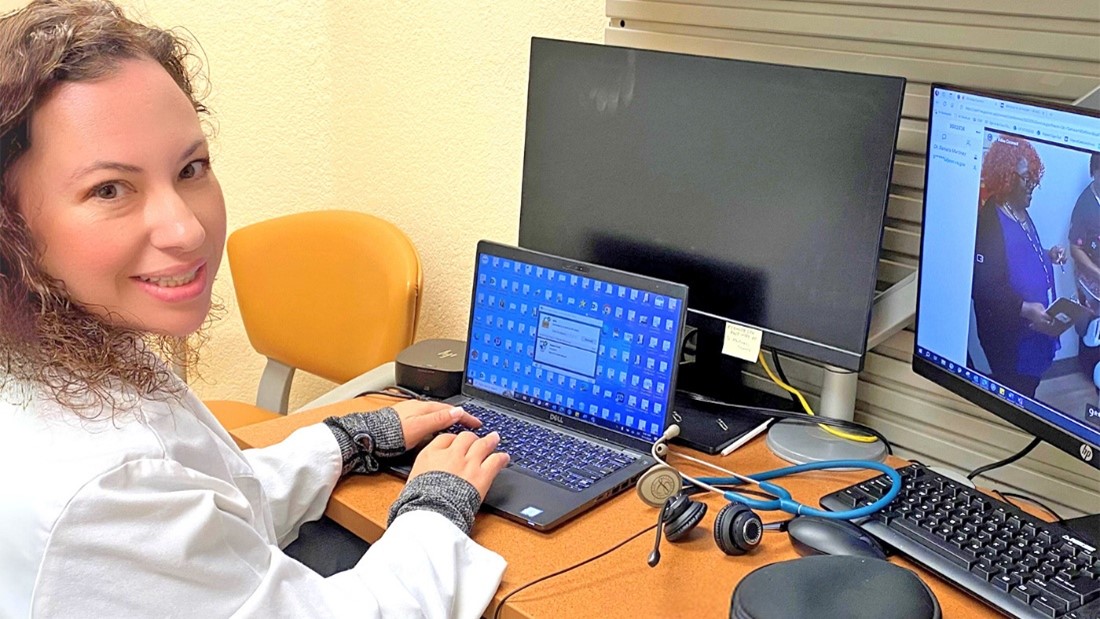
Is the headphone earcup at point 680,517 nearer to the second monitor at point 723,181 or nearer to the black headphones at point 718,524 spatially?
the black headphones at point 718,524

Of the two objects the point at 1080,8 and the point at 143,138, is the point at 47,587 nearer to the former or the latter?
the point at 143,138

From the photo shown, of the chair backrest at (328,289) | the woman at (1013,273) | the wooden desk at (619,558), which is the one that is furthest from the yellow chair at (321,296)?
the woman at (1013,273)

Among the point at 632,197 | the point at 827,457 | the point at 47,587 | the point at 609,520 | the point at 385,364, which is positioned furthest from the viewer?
the point at 385,364

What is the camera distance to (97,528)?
878mm

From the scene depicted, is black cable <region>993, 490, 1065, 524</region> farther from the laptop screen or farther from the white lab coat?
the white lab coat

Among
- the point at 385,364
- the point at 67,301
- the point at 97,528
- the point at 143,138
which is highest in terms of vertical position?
the point at 143,138

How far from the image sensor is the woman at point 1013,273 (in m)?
1.08

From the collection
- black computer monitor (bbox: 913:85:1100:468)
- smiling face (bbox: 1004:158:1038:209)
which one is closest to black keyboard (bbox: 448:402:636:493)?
black computer monitor (bbox: 913:85:1100:468)

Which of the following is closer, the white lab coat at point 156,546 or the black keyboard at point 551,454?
the white lab coat at point 156,546

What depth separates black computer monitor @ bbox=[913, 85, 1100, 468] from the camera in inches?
40.6

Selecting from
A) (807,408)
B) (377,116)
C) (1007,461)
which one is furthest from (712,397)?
(377,116)

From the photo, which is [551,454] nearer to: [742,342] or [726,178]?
[742,342]

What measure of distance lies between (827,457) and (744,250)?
0.89ft

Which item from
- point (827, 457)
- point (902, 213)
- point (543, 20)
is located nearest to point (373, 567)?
point (827, 457)
